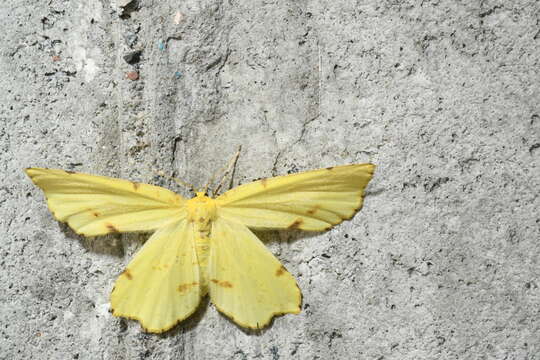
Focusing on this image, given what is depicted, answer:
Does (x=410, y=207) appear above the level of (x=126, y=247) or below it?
above

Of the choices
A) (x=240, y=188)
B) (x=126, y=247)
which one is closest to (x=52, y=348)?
(x=126, y=247)

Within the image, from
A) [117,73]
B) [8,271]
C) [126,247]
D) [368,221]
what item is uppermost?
[117,73]

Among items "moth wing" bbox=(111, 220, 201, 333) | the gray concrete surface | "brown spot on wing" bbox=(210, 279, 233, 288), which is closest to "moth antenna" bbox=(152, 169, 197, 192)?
the gray concrete surface

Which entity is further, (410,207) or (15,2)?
(15,2)

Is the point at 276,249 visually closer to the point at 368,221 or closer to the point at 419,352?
the point at 368,221

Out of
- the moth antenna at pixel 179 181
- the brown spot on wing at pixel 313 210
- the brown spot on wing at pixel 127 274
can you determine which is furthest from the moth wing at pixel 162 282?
the brown spot on wing at pixel 313 210

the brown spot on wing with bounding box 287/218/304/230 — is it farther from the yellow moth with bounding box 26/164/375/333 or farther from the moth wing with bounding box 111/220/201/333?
the moth wing with bounding box 111/220/201/333

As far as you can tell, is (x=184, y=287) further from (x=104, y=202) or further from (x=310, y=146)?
(x=310, y=146)

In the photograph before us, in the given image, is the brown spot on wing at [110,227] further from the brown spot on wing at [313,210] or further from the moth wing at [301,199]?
the brown spot on wing at [313,210]
